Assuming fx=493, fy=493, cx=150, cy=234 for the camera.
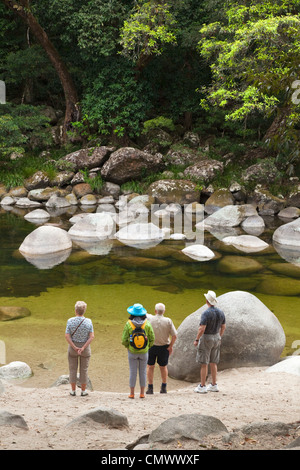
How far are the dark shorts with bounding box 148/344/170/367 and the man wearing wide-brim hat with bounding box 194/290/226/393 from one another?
426 millimetres

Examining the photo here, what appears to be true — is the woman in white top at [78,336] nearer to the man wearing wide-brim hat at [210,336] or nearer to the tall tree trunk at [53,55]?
the man wearing wide-brim hat at [210,336]

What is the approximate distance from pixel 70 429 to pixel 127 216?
620 inches

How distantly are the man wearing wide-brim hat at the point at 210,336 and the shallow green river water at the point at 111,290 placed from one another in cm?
169

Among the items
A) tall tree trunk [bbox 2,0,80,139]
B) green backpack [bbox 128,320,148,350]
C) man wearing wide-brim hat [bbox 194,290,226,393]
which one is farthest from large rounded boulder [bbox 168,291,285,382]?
tall tree trunk [bbox 2,0,80,139]

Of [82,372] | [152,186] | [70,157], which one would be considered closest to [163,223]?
[152,186]

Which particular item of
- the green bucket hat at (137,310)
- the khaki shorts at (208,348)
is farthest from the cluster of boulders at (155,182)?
the green bucket hat at (137,310)

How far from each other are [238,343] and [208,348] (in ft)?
4.04

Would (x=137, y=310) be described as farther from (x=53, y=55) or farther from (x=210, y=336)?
(x=53, y=55)

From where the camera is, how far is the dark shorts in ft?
21.7

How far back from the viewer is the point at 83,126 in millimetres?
26734

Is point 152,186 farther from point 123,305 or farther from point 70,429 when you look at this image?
point 70,429

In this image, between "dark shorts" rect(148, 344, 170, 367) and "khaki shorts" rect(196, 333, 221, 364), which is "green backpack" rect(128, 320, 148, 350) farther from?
"khaki shorts" rect(196, 333, 221, 364)

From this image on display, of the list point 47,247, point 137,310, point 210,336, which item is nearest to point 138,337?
point 137,310

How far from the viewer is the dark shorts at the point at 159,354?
261 inches
